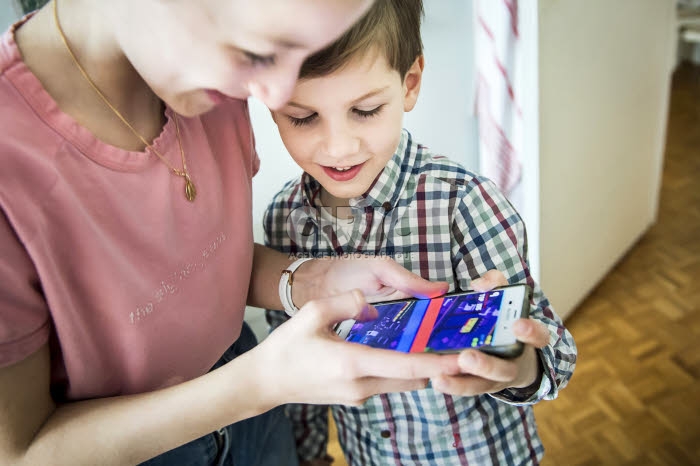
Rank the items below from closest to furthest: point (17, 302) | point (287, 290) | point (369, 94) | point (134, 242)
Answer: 1. point (17, 302)
2. point (134, 242)
3. point (369, 94)
4. point (287, 290)

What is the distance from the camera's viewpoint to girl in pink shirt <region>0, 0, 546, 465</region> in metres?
0.47

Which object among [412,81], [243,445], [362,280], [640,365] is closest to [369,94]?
[412,81]

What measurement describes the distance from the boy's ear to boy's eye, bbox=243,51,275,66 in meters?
0.30

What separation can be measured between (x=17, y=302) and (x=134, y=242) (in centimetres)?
13

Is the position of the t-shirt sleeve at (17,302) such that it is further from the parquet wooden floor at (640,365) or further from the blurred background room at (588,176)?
the parquet wooden floor at (640,365)

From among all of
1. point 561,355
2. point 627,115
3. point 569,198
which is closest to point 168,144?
point 561,355

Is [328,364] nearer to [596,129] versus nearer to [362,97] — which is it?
[362,97]

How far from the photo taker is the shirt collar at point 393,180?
0.79 metres

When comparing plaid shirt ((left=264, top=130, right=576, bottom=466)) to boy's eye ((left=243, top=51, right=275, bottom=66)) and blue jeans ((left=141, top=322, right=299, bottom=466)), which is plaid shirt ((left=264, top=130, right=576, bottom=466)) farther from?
boy's eye ((left=243, top=51, right=275, bottom=66))

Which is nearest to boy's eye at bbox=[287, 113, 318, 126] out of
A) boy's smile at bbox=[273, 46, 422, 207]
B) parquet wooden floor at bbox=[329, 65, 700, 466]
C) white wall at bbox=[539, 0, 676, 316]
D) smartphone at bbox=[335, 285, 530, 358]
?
boy's smile at bbox=[273, 46, 422, 207]

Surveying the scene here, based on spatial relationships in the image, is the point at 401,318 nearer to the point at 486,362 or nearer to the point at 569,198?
the point at 486,362

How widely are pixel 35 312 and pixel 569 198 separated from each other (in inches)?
54.3

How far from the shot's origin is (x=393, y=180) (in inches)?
31.6

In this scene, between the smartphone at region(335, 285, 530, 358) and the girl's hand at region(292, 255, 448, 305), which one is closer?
the smartphone at region(335, 285, 530, 358)
